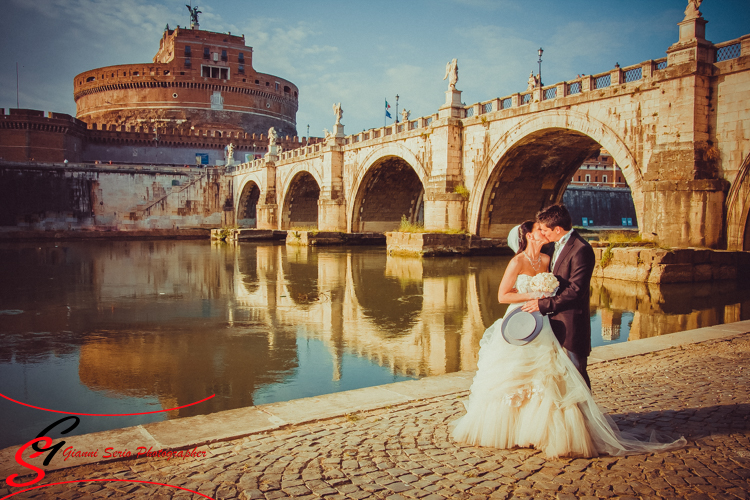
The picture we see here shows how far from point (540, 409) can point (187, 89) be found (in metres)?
65.1

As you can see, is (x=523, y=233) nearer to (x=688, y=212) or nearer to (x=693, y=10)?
(x=688, y=212)

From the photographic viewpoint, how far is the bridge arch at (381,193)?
28.6 metres

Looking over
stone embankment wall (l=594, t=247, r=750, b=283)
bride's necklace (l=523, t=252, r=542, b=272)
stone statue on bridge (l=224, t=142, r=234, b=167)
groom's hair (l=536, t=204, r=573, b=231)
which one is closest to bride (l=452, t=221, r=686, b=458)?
bride's necklace (l=523, t=252, r=542, b=272)

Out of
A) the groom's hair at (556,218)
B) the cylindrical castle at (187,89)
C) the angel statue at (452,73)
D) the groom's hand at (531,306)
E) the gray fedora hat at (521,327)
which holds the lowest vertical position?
the gray fedora hat at (521,327)

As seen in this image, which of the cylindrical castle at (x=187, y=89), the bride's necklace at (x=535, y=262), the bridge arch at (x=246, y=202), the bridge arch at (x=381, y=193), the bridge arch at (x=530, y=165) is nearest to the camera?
the bride's necklace at (x=535, y=262)

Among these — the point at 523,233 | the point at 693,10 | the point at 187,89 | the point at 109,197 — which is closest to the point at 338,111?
the point at 693,10

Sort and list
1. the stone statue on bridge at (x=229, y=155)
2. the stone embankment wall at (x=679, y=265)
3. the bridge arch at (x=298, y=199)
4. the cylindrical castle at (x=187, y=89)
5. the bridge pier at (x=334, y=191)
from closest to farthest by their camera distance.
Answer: the stone embankment wall at (x=679, y=265) → the bridge pier at (x=334, y=191) → the bridge arch at (x=298, y=199) → the stone statue on bridge at (x=229, y=155) → the cylindrical castle at (x=187, y=89)

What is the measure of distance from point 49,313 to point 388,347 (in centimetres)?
651

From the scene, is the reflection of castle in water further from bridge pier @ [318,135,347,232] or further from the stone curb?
bridge pier @ [318,135,347,232]

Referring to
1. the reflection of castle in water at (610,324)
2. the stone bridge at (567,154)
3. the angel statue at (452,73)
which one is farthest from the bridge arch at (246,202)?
the reflection of castle in water at (610,324)

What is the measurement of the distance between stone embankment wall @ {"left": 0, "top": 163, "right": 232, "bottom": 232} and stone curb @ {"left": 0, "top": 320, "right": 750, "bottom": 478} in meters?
43.2

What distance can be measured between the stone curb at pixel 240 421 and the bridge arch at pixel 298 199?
3322 cm

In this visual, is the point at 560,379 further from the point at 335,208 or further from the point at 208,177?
the point at 208,177

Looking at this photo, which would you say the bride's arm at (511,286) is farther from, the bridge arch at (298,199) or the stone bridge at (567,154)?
the bridge arch at (298,199)
